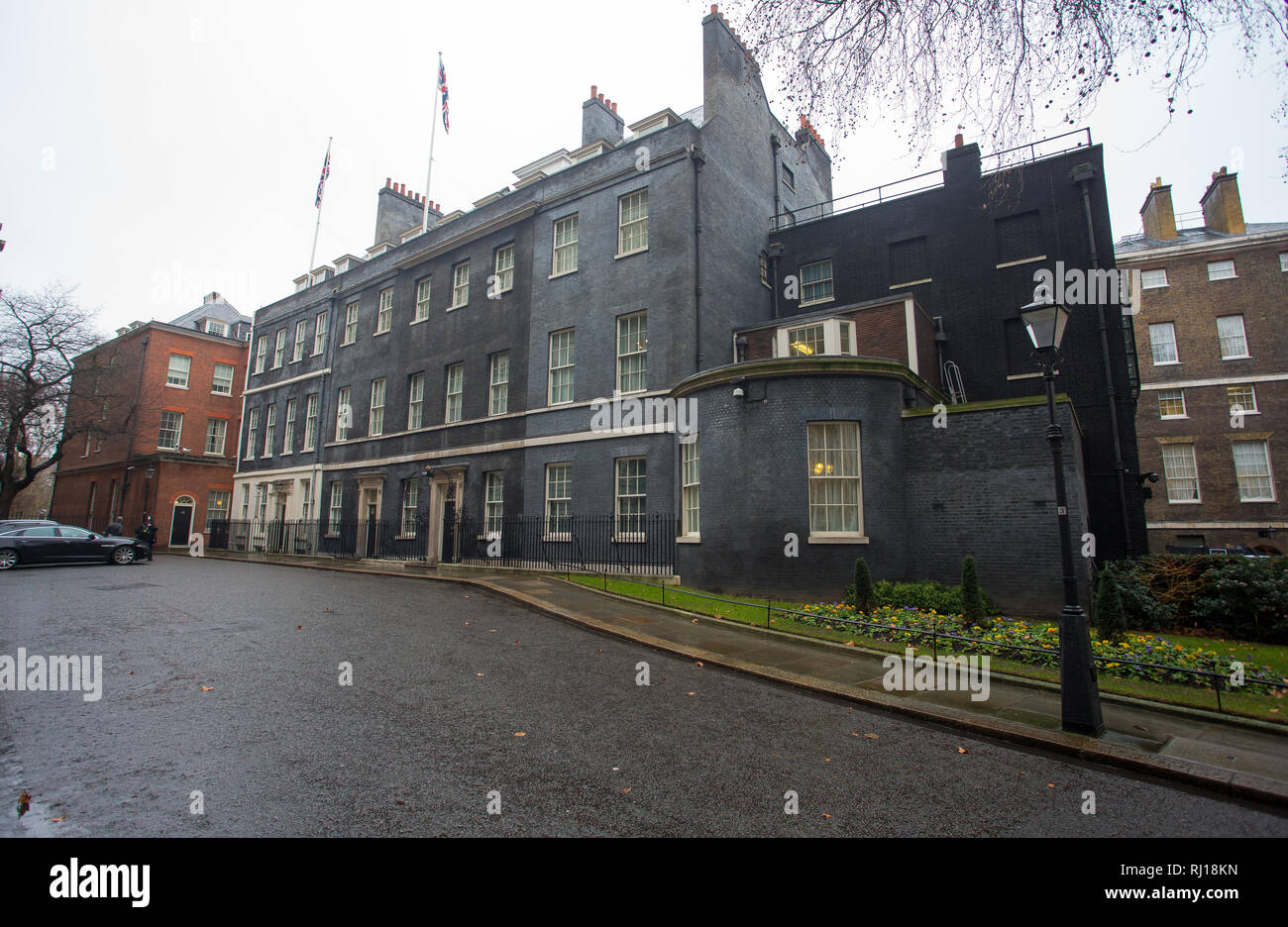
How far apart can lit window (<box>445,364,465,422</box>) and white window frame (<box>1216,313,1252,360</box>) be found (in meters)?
35.6

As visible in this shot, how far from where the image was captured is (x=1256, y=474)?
89.0 ft

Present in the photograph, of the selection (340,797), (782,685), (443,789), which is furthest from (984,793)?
(340,797)

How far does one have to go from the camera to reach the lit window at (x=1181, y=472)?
28438 mm

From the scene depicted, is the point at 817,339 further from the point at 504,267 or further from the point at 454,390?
the point at 454,390

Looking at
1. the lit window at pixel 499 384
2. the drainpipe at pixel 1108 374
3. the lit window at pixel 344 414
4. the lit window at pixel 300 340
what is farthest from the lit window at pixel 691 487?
the lit window at pixel 300 340

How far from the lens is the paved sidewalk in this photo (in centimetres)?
505

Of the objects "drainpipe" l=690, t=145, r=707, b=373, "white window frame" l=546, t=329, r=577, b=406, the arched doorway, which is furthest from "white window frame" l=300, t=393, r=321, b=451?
"drainpipe" l=690, t=145, r=707, b=373

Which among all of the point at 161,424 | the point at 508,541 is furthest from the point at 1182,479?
the point at 161,424

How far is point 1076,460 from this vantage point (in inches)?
539

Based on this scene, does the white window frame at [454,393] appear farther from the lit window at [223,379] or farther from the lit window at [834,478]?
the lit window at [223,379]

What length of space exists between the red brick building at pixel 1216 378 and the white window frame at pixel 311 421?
4073 centimetres
